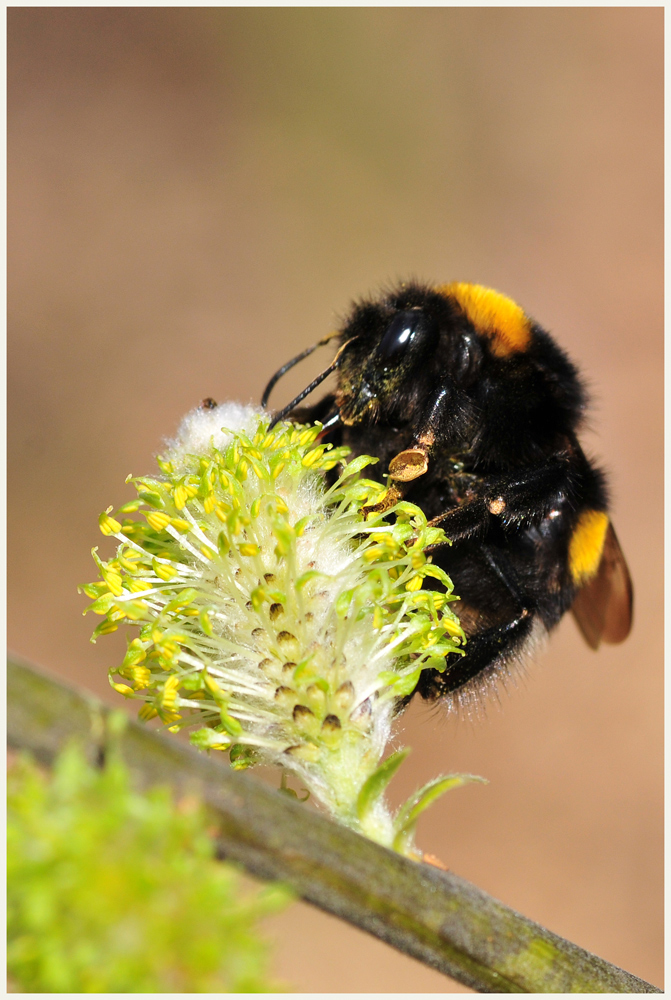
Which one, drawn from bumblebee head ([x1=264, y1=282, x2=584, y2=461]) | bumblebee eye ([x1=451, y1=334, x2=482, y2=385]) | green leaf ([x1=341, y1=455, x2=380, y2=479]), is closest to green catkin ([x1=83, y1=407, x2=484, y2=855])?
green leaf ([x1=341, y1=455, x2=380, y2=479])

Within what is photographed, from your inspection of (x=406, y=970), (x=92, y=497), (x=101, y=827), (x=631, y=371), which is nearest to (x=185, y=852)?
(x=101, y=827)

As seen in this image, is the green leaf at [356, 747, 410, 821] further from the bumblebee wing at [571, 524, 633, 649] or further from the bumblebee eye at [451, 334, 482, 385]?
the bumblebee wing at [571, 524, 633, 649]

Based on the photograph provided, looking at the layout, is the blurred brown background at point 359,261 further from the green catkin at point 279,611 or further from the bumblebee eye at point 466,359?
the bumblebee eye at point 466,359

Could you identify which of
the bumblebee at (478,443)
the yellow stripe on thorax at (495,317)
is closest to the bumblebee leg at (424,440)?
the bumblebee at (478,443)

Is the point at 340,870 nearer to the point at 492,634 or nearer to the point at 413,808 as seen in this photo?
the point at 413,808

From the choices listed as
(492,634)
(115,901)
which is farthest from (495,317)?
(115,901)
